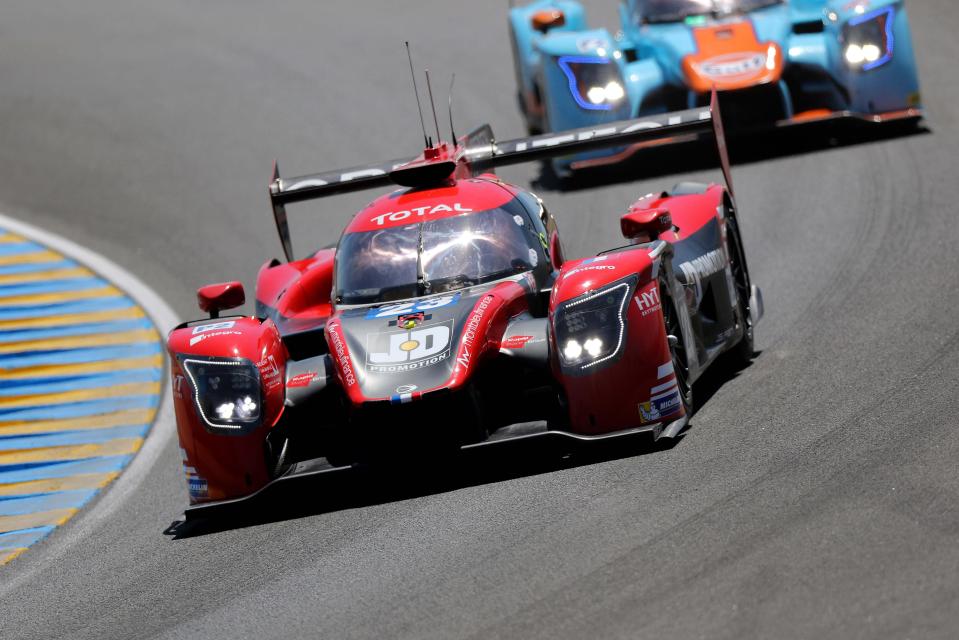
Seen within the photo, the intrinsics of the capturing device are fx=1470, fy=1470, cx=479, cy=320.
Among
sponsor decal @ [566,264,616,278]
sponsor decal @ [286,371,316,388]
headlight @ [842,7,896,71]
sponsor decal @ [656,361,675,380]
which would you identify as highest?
headlight @ [842,7,896,71]

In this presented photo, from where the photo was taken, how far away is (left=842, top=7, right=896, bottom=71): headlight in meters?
14.1

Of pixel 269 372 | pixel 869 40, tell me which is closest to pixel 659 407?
pixel 269 372

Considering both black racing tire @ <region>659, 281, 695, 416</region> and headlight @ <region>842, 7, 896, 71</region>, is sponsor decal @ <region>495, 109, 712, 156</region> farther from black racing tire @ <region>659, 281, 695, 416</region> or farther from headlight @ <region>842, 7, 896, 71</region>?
headlight @ <region>842, 7, 896, 71</region>

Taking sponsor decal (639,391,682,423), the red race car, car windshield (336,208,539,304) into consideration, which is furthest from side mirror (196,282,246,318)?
sponsor decal (639,391,682,423)

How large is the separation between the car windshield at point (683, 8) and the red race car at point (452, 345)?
6279mm

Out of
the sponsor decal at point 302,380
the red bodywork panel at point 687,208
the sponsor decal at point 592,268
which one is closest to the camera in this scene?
the sponsor decal at point 592,268

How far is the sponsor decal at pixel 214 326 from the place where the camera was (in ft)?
27.0

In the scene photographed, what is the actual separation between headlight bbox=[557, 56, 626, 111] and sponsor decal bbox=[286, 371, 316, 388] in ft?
23.1

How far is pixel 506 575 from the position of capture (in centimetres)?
600

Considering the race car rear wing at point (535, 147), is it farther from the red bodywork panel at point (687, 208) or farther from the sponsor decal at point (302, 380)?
the sponsor decal at point (302, 380)

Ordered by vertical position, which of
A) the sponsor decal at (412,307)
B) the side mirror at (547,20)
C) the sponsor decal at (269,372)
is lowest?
the sponsor decal at (269,372)

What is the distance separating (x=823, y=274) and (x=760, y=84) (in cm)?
350

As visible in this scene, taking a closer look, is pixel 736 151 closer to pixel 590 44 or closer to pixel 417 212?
pixel 590 44

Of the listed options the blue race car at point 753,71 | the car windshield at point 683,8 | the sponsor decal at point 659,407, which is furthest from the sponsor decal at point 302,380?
the car windshield at point 683,8
